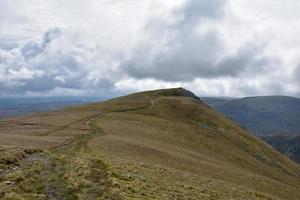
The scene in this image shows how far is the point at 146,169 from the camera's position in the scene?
123ft

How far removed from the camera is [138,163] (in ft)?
134

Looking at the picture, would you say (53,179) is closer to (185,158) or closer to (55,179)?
(55,179)

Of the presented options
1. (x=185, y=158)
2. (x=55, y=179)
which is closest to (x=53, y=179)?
(x=55, y=179)

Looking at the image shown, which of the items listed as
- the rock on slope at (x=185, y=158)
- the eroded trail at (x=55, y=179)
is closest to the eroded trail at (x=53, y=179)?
the eroded trail at (x=55, y=179)

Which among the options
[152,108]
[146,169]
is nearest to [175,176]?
[146,169]

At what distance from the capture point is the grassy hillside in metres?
25.0

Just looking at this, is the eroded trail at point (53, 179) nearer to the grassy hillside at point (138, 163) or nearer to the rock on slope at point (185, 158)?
the grassy hillside at point (138, 163)

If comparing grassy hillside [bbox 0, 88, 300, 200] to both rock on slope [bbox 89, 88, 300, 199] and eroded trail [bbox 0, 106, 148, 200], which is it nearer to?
eroded trail [bbox 0, 106, 148, 200]

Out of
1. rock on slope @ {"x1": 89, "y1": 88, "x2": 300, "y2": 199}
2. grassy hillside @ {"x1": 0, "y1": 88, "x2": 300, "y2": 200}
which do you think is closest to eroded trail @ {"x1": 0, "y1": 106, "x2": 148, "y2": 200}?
grassy hillside @ {"x1": 0, "y1": 88, "x2": 300, "y2": 200}

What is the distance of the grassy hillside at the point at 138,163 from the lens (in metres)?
25.0

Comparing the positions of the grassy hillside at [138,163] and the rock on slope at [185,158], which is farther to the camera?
the rock on slope at [185,158]

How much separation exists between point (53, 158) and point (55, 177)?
9044mm

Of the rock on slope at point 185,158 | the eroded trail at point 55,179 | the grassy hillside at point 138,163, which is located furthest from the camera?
the rock on slope at point 185,158

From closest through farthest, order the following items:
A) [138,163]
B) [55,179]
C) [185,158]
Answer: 1. [55,179]
2. [138,163]
3. [185,158]
